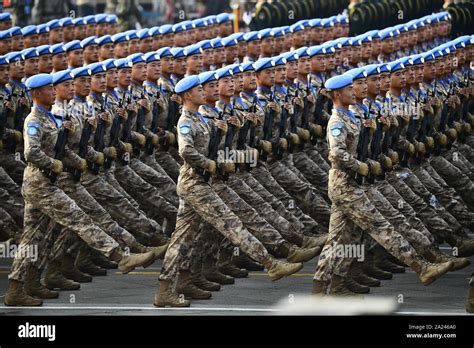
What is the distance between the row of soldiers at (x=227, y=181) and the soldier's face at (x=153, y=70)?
20 mm

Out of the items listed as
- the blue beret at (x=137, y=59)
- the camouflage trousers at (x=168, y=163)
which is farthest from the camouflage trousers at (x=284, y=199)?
the blue beret at (x=137, y=59)

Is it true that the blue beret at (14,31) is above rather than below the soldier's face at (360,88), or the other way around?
below

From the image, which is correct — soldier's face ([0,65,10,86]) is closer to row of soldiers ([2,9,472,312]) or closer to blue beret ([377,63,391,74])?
row of soldiers ([2,9,472,312])

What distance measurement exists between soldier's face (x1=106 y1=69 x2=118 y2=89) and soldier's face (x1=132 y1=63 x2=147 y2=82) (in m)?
0.78

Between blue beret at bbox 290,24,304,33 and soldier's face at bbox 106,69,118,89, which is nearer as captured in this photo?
soldier's face at bbox 106,69,118,89

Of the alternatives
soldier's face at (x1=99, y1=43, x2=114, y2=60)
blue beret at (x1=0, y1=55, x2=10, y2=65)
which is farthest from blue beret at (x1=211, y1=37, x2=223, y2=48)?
blue beret at (x1=0, y1=55, x2=10, y2=65)

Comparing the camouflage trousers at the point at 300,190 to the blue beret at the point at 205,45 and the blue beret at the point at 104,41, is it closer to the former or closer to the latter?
the blue beret at the point at 205,45

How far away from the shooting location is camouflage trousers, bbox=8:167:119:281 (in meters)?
17.5

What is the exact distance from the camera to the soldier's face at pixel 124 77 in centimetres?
2023

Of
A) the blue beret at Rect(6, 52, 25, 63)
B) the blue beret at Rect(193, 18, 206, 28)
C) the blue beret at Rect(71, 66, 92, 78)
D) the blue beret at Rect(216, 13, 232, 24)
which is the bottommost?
the blue beret at Rect(216, 13, 232, 24)

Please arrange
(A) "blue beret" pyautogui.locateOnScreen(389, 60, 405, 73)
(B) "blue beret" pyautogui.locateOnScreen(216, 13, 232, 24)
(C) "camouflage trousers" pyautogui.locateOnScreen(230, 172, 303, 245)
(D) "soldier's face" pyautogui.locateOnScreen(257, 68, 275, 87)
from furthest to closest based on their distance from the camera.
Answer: (B) "blue beret" pyautogui.locateOnScreen(216, 13, 232, 24) < (D) "soldier's face" pyautogui.locateOnScreen(257, 68, 275, 87) < (A) "blue beret" pyautogui.locateOnScreen(389, 60, 405, 73) < (C) "camouflage trousers" pyautogui.locateOnScreen(230, 172, 303, 245)

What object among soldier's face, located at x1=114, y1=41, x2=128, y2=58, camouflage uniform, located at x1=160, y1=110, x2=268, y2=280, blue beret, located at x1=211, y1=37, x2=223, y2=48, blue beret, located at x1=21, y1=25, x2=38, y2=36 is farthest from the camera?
blue beret, located at x1=21, y1=25, x2=38, y2=36

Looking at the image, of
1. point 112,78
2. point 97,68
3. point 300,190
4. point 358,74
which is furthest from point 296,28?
point 358,74

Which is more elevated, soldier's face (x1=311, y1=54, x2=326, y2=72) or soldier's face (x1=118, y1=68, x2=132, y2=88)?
soldier's face (x1=118, y1=68, x2=132, y2=88)
